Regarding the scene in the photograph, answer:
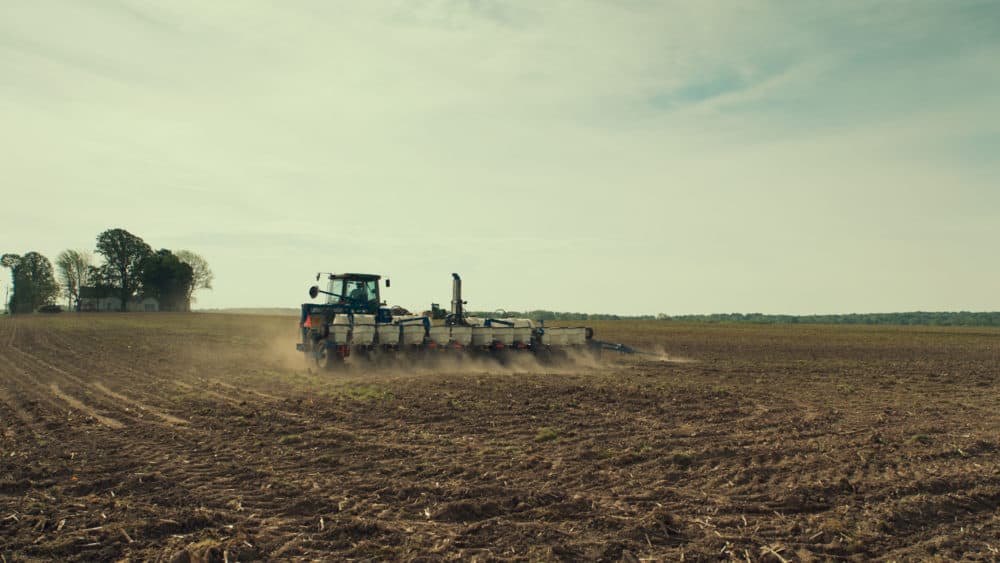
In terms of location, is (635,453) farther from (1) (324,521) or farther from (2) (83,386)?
(2) (83,386)

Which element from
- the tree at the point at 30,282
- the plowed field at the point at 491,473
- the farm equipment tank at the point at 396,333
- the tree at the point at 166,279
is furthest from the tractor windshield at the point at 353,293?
the tree at the point at 30,282

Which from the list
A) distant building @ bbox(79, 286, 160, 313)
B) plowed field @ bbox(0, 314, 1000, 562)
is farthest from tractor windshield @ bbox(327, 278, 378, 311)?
distant building @ bbox(79, 286, 160, 313)

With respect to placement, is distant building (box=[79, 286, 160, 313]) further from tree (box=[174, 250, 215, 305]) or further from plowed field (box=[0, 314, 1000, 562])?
plowed field (box=[0, 314, 1000, 562])

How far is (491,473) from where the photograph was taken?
24.0 feet

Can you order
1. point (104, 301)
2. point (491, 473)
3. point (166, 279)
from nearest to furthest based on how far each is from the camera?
point (491, 473) → point (104, 301) → point (166, 279)

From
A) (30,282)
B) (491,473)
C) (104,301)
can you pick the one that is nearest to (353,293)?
(491,473)

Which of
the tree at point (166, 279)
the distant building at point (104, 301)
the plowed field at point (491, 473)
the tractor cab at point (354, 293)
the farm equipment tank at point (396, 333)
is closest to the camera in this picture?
the plowed field at point (491, 473)

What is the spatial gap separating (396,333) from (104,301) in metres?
92.1

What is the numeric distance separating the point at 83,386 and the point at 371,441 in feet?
31.9

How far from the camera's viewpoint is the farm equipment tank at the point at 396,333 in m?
19.2

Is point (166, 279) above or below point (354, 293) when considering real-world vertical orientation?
above

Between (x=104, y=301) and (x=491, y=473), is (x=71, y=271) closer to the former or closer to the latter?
(x=104, y=301)

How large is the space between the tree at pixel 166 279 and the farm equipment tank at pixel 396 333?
8483 centimetres

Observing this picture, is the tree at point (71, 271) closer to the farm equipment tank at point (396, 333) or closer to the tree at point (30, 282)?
the tree at point (30, 282)
